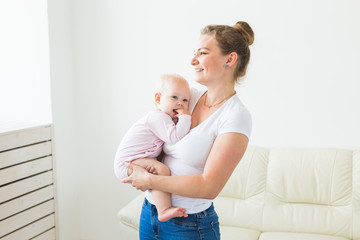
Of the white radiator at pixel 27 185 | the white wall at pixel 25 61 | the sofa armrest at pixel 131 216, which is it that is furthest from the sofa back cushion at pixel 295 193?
the white wall at pixel 25 61

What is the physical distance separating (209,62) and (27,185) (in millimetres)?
1710

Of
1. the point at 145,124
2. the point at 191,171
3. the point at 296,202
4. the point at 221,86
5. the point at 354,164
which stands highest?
the point at 221,86

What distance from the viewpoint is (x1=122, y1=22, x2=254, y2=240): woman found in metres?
1.31

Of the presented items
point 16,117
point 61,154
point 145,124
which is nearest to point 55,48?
point 16,117

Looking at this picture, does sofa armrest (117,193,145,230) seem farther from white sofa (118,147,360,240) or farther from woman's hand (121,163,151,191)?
woman's hand (121,163,151,191)

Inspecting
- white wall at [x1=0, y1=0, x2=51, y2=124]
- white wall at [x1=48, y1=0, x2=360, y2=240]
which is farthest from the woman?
white wall at [x1=0, y1=0, x2=51, y2=124]

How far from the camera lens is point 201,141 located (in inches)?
53.4

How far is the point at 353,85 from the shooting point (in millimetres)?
2631

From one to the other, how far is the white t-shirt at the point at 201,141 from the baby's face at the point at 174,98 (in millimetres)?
123

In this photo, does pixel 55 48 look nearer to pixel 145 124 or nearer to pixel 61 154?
pixel 61 154

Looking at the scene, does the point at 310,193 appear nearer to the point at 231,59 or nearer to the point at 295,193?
the point at 295,193

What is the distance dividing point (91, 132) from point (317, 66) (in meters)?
1.77

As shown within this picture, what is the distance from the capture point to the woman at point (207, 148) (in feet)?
4.30

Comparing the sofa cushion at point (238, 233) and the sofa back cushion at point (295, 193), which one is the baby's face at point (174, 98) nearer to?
the sofa cushion at point (238, 233)
